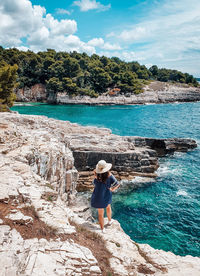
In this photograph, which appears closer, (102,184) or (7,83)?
(102,184)

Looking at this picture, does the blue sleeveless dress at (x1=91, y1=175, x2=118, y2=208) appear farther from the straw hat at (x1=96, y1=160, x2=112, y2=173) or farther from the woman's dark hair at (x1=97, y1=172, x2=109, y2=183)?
the straw hat at (x1=96, y1=160, x2=112, y2=173)

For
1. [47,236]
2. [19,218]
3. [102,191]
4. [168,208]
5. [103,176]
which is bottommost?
[168,208]

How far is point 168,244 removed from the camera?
1330 cm

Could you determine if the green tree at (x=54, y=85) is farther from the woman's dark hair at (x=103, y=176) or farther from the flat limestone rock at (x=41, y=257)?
the flat limestone rock at (x=41, y=257)

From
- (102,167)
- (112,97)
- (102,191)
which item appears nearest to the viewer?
(102,167)

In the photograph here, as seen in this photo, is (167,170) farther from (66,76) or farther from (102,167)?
(66,76)

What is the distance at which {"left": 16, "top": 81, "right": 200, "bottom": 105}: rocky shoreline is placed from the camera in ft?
274

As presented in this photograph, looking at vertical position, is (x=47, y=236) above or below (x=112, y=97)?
below

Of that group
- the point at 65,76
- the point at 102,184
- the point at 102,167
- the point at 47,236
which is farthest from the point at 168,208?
the point at 65,76

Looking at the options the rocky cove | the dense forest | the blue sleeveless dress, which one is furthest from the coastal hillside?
the blue sleeveless dress

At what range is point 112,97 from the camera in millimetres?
86625

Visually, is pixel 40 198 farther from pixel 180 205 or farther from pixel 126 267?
pixel 180 205

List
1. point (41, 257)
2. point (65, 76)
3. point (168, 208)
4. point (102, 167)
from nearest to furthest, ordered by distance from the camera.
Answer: point (41, 257)
point (102, 167)
point (168, 208)
point (65, 76)

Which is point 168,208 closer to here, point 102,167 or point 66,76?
point 102,167
